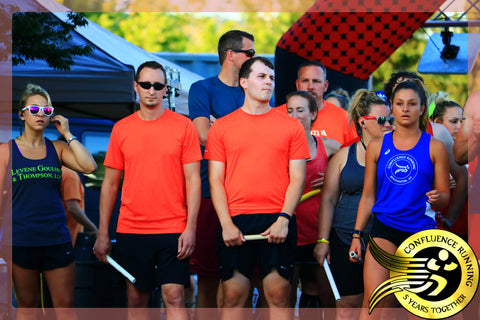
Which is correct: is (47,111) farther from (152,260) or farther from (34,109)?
(152,260)

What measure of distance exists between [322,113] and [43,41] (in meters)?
2.19

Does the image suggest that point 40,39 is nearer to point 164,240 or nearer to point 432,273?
point 164,240

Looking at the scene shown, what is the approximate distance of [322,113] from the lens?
17.6ft

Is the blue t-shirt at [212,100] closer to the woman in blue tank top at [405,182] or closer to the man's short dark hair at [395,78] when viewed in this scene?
the man's short dark hair at [395,78]

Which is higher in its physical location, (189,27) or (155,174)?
(189,27)

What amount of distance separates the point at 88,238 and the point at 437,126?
2.85 meters

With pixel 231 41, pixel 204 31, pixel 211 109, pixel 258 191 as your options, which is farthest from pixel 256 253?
pixel 204 31

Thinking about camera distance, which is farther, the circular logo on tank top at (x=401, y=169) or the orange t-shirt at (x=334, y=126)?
the orange t-shirt at (x=334, y=126)

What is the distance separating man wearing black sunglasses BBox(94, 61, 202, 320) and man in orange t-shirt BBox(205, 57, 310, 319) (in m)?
0.19

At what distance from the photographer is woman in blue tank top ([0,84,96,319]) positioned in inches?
178

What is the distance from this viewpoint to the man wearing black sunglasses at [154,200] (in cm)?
428

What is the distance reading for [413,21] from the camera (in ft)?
19.9

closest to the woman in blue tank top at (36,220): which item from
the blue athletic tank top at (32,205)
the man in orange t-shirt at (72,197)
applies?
the blue athletic tank top at (32,205)

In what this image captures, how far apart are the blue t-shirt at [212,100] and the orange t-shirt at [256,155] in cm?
54
